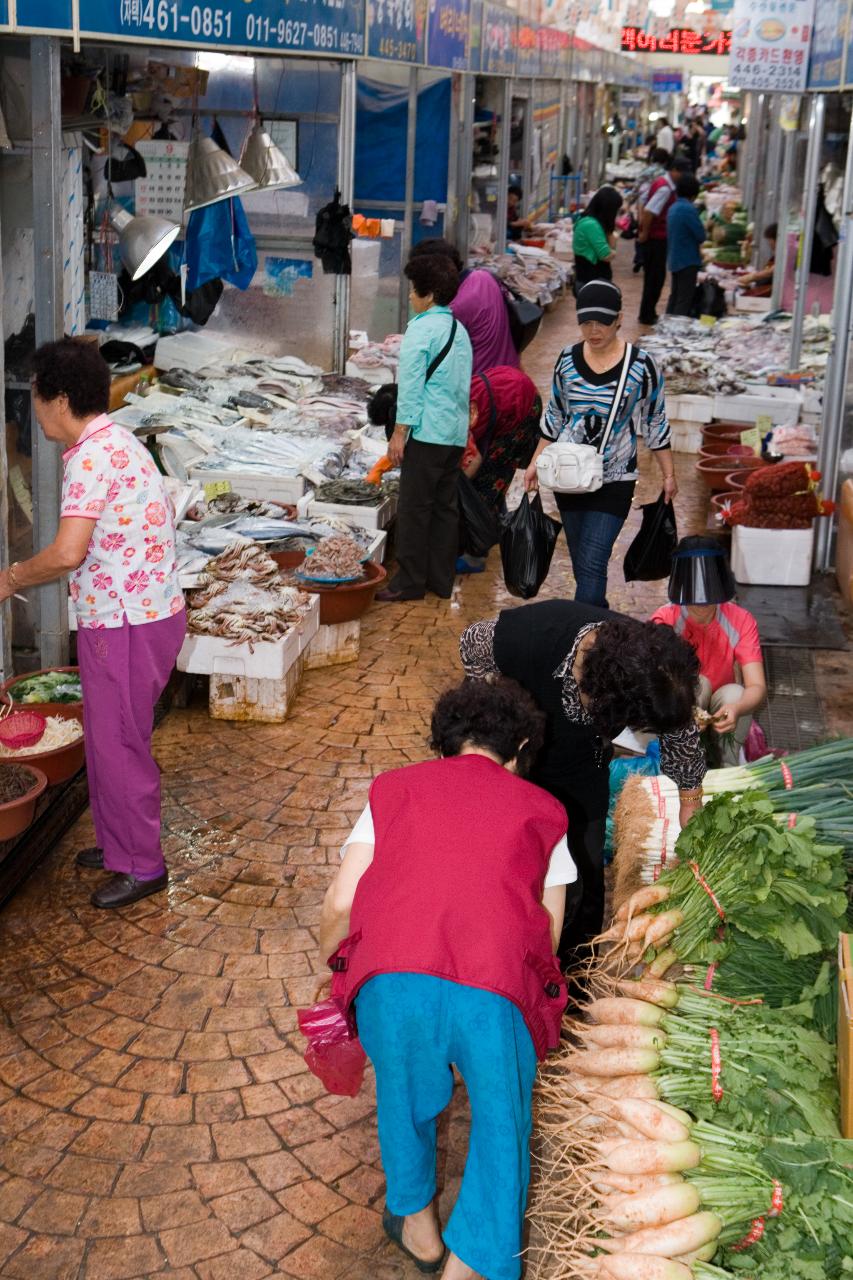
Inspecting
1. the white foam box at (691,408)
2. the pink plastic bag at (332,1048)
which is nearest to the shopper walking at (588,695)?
the pink plastic bag at (332,1048)

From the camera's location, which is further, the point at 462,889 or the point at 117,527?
the point at 117,527

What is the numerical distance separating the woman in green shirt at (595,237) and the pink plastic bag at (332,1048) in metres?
16.0

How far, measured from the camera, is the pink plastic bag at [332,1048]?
380 cm

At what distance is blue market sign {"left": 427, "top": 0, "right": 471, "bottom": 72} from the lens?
45.5ft

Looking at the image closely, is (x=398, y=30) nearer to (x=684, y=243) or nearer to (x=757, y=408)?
(x=757, y=408)

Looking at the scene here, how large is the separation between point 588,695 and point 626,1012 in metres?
0.85

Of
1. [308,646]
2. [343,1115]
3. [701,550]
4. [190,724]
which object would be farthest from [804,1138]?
[308,646]

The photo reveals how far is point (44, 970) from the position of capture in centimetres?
514

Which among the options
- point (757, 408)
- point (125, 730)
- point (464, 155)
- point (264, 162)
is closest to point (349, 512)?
point (264, 162)

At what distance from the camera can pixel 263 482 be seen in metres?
9.49

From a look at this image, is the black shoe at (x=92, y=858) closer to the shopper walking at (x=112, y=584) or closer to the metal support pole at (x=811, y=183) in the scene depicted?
the shopper walking at (x=112, y=584)

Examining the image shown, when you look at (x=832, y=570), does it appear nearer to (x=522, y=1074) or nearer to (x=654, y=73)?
(x=522, y=1074)

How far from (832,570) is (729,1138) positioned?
7.07 m

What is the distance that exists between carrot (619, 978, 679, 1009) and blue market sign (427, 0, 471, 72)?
11653 millimetres
